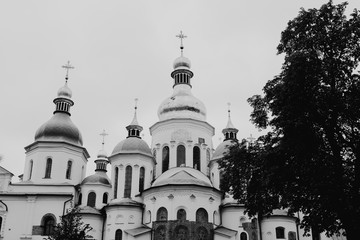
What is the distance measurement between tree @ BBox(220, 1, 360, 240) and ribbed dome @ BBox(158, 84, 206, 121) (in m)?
23.6

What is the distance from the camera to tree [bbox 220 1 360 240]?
641 inches

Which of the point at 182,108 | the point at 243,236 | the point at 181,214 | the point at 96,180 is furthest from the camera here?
the point at 182,108

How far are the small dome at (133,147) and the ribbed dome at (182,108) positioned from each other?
14.4ft

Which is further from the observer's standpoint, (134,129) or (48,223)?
(134,129)

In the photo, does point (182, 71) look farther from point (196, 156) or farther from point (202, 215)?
point (202, 215)

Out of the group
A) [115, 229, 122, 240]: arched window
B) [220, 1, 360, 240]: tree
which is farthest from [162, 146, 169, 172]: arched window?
[220, 1, 360, 240]: tree

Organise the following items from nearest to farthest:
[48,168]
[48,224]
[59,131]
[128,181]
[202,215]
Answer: [202,215]
[48,224]
[128,181]
[48,168]
[59,131]

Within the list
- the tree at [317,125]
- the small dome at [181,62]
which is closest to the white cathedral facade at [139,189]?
the small dome at [181,62]

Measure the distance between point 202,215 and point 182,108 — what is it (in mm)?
13187

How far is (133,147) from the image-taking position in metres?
38.9

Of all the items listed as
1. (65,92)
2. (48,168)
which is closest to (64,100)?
(65,92)

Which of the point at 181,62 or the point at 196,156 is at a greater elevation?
the point at 181,62

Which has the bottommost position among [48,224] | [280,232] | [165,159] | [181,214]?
[280,232]

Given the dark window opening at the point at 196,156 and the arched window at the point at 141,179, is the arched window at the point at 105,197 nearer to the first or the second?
the arched window at the point at 141,179
